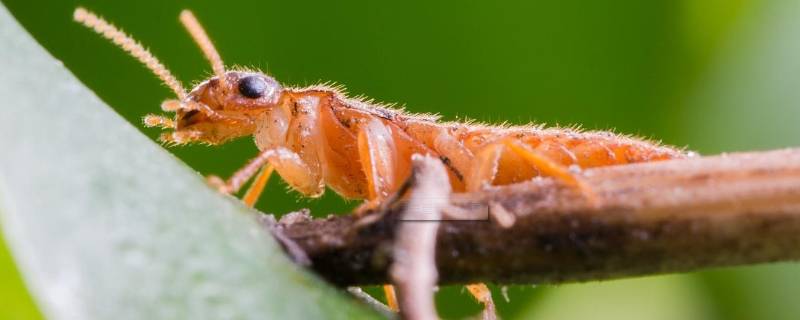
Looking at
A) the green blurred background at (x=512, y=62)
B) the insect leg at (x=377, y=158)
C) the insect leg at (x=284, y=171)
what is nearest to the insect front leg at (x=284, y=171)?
the insect leg at (x=284, y=171)

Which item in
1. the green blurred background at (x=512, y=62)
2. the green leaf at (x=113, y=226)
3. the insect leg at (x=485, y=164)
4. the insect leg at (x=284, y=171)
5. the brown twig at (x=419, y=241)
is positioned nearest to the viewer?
the green leaf at (x=113, y=226)

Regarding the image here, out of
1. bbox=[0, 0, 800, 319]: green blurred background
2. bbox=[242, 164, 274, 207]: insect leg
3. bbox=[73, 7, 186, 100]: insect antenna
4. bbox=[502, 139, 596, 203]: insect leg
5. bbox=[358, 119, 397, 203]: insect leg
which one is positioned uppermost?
bbox=[0, 0, 800, 319]: green blurred background

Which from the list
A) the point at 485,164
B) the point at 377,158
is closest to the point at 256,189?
the point at 377,158

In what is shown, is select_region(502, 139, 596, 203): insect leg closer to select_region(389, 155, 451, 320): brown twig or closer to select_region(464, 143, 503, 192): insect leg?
select_region(464, 143, 503, 192): insect leg

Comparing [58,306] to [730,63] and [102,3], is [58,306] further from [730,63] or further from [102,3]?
[730,63]

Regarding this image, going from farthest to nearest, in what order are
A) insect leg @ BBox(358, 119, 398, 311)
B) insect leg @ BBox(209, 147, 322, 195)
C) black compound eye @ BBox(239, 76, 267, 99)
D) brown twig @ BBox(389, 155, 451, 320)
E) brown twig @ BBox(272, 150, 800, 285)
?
black compound eye @ BBox(239, 76, 267, 99) < insect leg @ BBox(358, 119, 398, 311) < insect leg @ BBox(209, 147, 322, 195) < brown twig @ BBox(272, 150, 800, 285) < brown twig @ BBox(389, 155, 451, 320)

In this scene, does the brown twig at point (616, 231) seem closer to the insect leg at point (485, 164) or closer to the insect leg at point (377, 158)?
the insect leg at point (485, 164)

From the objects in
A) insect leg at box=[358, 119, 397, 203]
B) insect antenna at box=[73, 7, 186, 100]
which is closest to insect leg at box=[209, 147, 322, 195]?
insect leg at box=[358, 119, 397, 203]

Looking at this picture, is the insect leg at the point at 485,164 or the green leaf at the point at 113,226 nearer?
the green leaf at the point at 113,226
